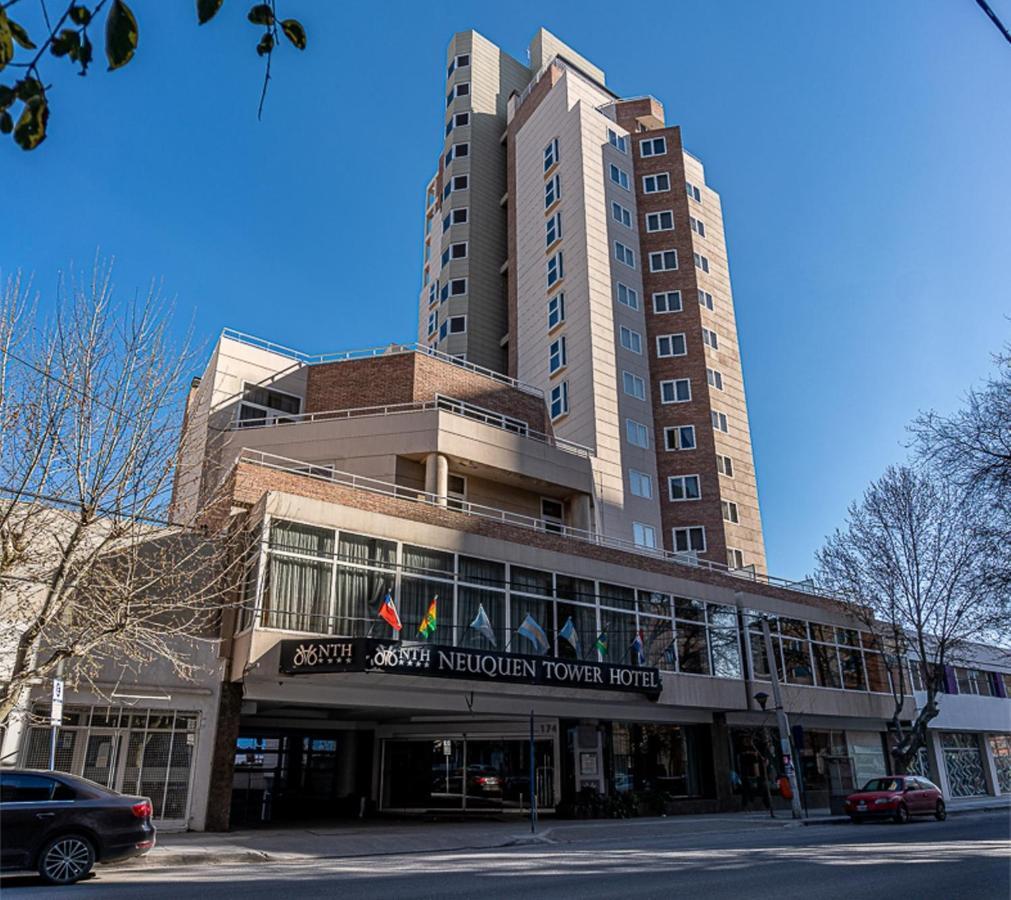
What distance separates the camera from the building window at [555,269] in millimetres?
44344

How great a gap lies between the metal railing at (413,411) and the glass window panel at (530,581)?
6590mm

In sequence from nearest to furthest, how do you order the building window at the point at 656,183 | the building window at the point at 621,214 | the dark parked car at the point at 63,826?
the dark parked car at the point at 63,826 → the building window at the point at 621,214 → the building window at the point at 656,183

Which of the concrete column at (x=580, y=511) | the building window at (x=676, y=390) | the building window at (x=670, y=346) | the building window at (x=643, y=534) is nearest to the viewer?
the concrete column at (x=580, y=511)

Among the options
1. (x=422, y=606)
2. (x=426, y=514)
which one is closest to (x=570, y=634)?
(x=422, y=606)

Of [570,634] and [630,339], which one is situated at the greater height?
[630,339]

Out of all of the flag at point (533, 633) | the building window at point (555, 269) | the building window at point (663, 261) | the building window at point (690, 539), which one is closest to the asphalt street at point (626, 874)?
the flag at point (533, 633)

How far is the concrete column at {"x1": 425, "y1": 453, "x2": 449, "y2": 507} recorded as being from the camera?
26.8 metres

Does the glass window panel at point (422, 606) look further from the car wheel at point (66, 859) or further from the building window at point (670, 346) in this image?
the building window at point (670, 346)

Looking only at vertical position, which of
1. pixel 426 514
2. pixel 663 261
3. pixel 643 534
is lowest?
pixel 426 514

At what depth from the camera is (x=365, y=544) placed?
2169cm

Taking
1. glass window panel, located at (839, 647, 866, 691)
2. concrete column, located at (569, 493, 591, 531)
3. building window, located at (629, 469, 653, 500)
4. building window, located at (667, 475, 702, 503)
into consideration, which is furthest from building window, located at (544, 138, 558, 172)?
glass window panel, located at (839, 647, 866, 691)

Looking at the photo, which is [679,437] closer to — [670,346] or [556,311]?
[670,346]

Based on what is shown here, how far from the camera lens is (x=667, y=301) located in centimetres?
4491

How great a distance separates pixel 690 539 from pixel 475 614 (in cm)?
1926
